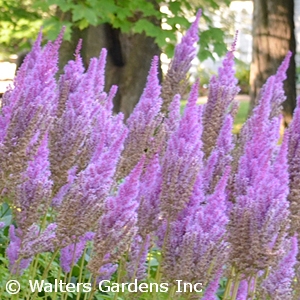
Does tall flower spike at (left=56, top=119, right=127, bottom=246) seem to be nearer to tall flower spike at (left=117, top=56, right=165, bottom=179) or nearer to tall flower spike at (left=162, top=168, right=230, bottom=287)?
tall flower spike at (left=162, top=168, right=230, bottom=287)

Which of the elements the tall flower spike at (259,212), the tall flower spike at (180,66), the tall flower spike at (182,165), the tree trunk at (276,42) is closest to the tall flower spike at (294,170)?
the tall flower spike at (259,212)

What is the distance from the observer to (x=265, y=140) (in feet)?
8.71

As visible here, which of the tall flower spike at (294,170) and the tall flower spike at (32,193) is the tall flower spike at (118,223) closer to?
the tall flower spike at (32,193)

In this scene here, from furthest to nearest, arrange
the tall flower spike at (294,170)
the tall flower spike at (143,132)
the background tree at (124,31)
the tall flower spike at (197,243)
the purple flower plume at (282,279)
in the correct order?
the background tree at (124,31) < the tall flower spike at (143,132) < the tall flower spike at (294,170) < the purple flower plume at (282,279) < the tall flower spike at (197,243)

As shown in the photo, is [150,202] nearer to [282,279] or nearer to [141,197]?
[141,197]

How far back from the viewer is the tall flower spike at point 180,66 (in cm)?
384

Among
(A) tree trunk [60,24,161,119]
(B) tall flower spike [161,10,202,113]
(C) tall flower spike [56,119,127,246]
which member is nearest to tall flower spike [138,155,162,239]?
(C) tall flower spike [56,119,127,246]

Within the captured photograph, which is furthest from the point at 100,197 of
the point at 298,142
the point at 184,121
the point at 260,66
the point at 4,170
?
the point at 260,66

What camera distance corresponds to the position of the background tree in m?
9.09

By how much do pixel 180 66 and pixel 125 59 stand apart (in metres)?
7.90

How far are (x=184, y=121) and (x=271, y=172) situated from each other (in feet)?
1.15

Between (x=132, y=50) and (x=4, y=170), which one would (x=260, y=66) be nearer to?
(x=132, y=50)

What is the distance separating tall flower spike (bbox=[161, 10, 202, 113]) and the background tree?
15.5 feet

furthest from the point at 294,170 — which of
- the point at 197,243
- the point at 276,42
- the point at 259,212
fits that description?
the point at 276,42
